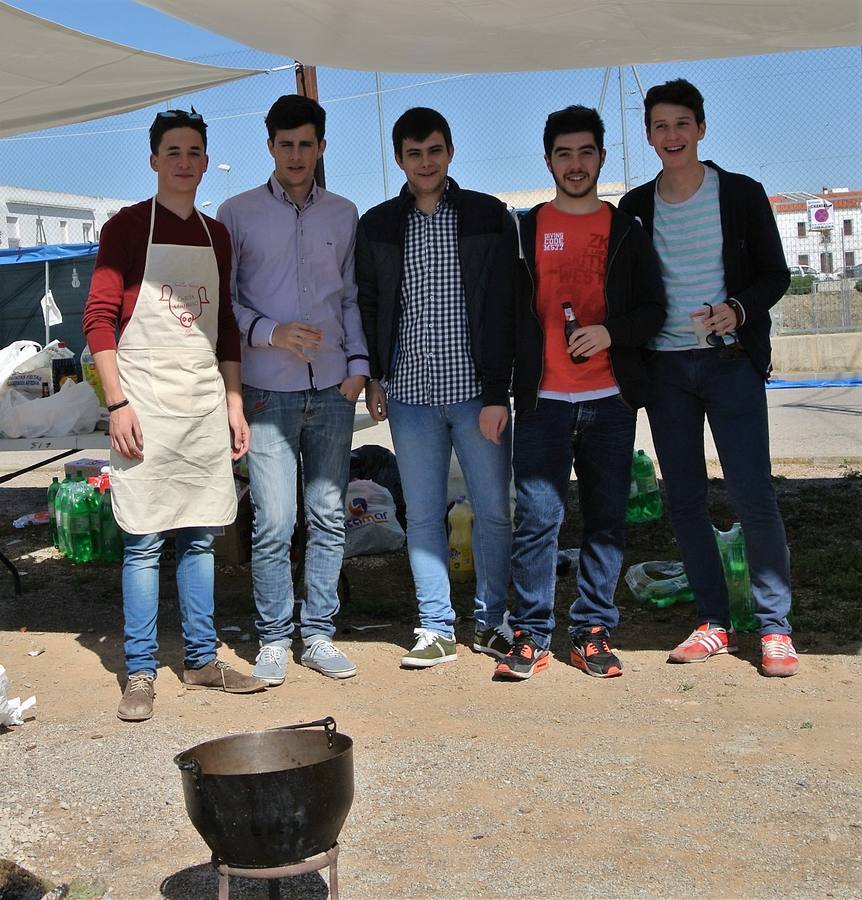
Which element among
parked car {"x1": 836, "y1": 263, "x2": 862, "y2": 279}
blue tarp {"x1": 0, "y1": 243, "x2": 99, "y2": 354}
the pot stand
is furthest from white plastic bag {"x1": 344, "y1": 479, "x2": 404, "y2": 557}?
parked car {"x1": 836, "y1": 263, "x2": 862, "y2": 279}

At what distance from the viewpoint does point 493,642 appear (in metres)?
4.54

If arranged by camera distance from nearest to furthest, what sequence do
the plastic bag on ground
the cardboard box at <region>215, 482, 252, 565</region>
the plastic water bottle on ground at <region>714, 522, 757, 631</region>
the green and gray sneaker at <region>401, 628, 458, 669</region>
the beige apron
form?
the beige apron, the green and gray sneaker at <region>401, 628, 458, 669</region>, the plastic water bottle on ground at <region>714, 522, 757, 631</region>, the plastic bag on ground, the cardboard box at <region>215, 482, 252, 565</region>

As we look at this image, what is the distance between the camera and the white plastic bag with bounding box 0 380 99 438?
5441mm

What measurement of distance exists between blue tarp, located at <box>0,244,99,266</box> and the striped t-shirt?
13486mm

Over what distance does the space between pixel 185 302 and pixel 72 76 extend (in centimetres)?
252

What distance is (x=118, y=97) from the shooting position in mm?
6590

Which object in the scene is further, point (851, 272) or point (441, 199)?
point (851, 272)

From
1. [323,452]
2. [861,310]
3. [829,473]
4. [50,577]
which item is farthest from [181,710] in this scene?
[861,310]

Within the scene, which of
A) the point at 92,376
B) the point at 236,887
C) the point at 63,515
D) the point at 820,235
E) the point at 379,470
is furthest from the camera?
the point at 820,235

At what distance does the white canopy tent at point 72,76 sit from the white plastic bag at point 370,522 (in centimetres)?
248

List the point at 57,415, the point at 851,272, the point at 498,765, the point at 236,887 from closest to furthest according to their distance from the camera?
the point at 236,887, the point at 498,765, the point at 57,415, the point at 851,272

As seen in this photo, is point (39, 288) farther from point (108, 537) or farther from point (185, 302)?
point (185, 302)

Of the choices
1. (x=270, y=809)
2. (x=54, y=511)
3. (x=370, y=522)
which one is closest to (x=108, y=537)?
(x=54, y=511)

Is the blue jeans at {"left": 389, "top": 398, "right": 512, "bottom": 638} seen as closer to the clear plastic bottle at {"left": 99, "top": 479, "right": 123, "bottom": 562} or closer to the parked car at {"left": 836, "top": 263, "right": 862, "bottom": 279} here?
the clear plastic bottle at {"left": 99, "top": 479, "right": 123, "bottom": 562}
